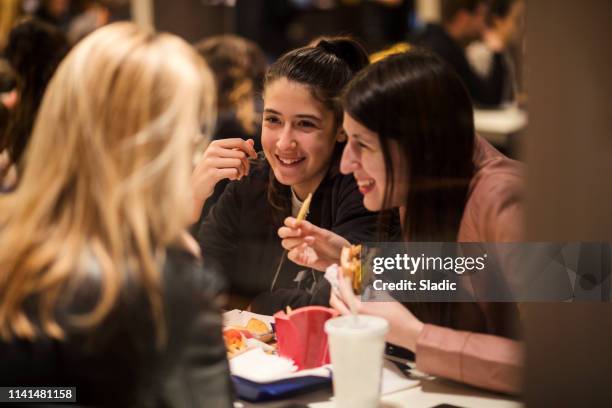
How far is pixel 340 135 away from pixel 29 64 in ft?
4.31

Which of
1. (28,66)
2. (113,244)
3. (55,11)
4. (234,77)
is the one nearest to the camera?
(113,244)

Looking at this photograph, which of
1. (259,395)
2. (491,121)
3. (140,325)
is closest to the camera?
(140,325)

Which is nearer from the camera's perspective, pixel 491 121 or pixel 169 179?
pixel 169 179

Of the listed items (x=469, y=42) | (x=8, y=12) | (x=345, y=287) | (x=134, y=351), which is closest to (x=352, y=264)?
(x=345, y=287)

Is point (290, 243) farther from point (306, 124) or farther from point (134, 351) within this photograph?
point (134, 351)

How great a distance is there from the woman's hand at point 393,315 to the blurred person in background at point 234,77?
60 centimetres

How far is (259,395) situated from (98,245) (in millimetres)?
416

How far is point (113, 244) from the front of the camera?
1.11m

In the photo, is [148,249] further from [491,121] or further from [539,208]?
[491,121]

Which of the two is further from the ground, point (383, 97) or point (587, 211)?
point (383, 97)

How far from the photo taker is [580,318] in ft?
4.37

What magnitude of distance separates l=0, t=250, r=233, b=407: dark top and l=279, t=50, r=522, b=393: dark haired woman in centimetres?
37

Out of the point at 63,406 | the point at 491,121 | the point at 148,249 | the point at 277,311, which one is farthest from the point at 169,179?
the point at 491,121

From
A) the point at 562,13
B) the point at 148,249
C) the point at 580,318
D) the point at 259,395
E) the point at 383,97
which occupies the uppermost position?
the point at 562,13
